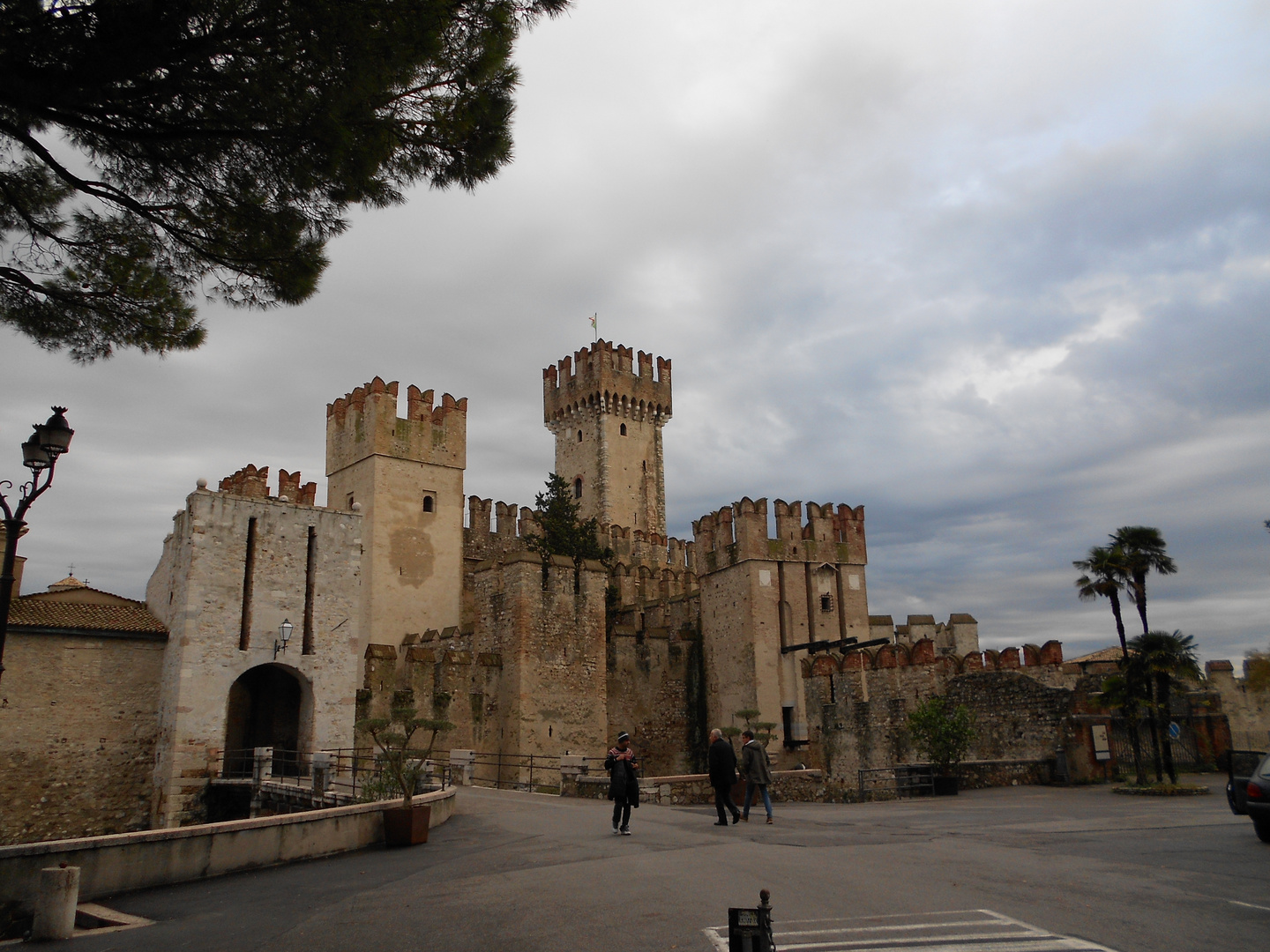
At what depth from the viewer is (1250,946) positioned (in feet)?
19.3

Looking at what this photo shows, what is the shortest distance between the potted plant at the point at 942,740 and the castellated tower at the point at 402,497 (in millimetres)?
16761

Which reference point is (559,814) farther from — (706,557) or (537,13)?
(706,557)

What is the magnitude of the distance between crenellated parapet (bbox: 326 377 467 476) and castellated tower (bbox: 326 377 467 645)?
32 mm

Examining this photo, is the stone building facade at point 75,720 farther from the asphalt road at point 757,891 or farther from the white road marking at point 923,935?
the white road marking at point 923,935

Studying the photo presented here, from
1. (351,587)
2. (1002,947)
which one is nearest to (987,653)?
(351,587)

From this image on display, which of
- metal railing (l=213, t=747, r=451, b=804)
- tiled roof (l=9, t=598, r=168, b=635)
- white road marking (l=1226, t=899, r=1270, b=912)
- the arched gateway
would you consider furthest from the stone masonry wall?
tiled roof (l=9, t=598, r=168, b=635)

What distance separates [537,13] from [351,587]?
1936cm

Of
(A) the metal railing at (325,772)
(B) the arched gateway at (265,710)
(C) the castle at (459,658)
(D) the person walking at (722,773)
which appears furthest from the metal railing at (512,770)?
(D) the person walking at (722,773)

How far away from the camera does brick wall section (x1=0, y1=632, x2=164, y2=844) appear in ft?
65.2

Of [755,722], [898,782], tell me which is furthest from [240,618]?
[898,782]

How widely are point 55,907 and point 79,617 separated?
52.6 feet

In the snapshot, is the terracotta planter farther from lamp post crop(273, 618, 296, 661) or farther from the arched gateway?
the arched gateway

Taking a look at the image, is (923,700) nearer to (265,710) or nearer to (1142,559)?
(1142,559)

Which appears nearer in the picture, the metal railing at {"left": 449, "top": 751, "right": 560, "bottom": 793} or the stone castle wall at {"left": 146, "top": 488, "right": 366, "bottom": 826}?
the stone castle wall at {"left": 146, "top": 488, "right": 366, "bottom": 826}
